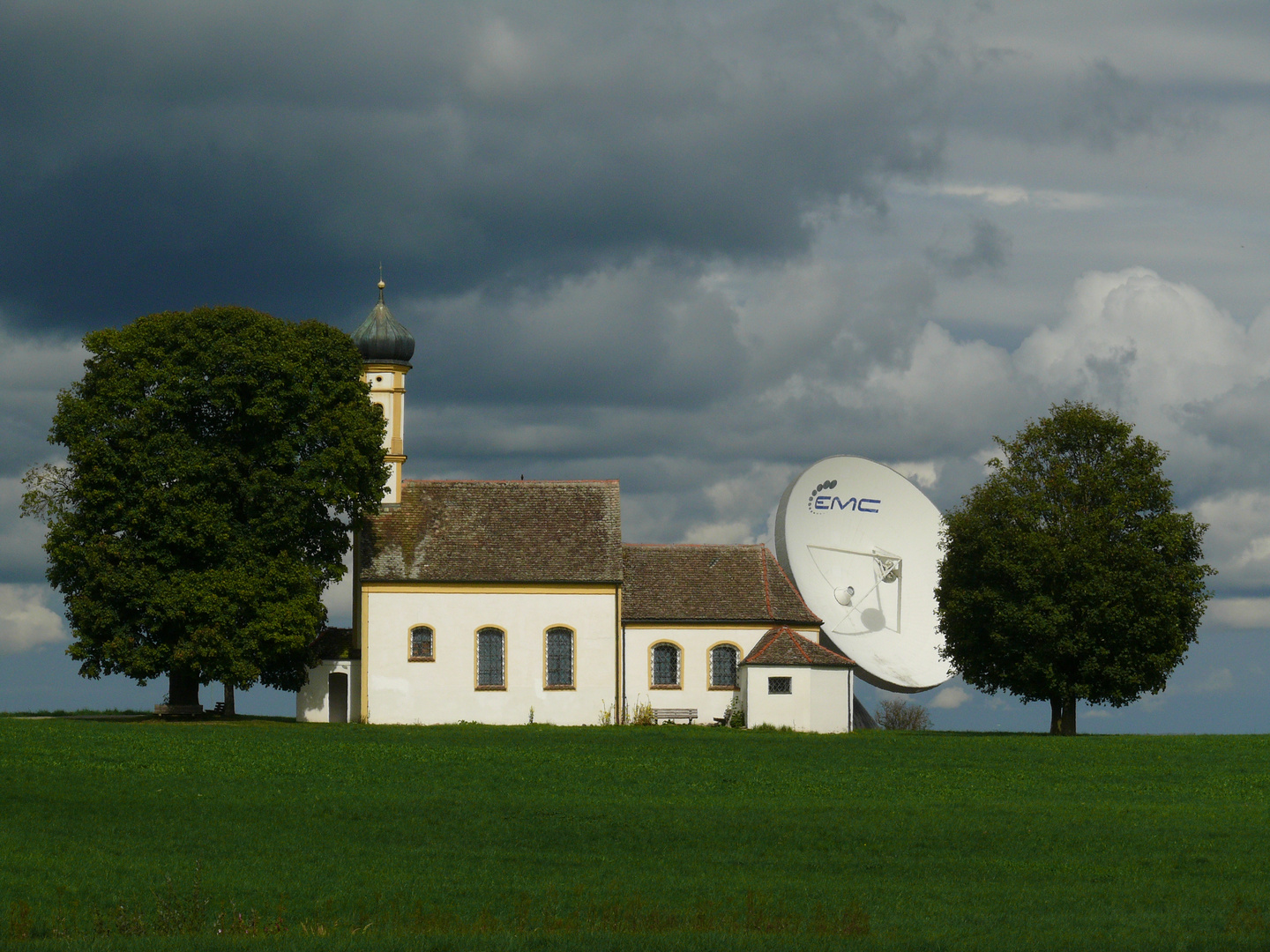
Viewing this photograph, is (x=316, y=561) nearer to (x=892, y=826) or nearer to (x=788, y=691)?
(x=788, y=691)

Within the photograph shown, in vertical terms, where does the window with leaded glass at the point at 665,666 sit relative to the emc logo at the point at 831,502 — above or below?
below

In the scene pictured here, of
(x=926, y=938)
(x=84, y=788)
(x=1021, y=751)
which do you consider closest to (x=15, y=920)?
(x=926, y=938)

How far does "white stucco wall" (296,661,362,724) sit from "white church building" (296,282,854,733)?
5 centimetres

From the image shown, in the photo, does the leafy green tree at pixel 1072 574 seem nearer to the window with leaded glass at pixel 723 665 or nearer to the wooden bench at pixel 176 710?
the window with leaded glass at pixel 723 665

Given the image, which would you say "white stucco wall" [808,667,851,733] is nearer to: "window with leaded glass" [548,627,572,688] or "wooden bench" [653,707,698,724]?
"wooden bench" [653,707,698,724]

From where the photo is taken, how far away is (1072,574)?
2052 inches

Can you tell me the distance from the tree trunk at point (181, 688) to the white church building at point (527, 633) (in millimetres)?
4182

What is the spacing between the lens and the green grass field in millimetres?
17766

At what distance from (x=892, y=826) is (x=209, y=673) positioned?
32.3 m

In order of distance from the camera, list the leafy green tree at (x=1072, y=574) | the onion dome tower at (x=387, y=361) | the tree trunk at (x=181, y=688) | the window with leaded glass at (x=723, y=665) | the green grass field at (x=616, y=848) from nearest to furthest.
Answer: the green grass field at (x=616, y=848) < the leafy green tree at (x=1072, y=574) < the tree trunk at (x=181, y=688) < the window with leaded glass at (x=723, y=665) < the onion dome tower at (x=387, y=361)

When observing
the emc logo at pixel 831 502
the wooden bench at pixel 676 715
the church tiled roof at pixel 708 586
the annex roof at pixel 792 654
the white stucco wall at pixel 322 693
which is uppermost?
the emc logo at pixel 831 502

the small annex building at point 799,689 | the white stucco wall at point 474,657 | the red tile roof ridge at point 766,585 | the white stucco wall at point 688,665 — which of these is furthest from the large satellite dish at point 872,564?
the white stucco wall at point 474,657

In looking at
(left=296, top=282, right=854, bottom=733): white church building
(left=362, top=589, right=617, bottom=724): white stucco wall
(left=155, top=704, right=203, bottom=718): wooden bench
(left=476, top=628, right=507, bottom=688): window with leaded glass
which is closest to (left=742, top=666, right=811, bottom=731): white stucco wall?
(left=296, top=282, right=854, bottom=733): white church building

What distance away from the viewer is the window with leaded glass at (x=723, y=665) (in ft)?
193
